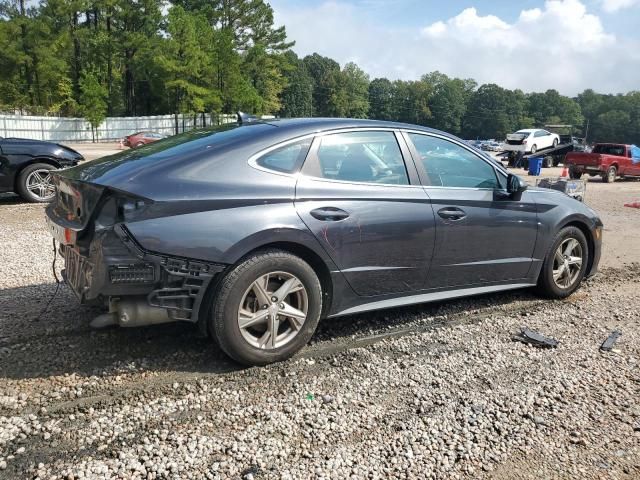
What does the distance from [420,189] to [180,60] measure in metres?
44.9

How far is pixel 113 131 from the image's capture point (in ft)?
177

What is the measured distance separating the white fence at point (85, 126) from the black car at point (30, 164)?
3749 cm

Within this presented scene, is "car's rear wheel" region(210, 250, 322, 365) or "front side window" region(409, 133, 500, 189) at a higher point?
"front side window" region(409, 133, 500, 189)

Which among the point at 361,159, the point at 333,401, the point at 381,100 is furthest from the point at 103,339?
the point at 381,100

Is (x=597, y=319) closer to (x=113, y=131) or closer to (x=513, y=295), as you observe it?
(x=513, y=295)

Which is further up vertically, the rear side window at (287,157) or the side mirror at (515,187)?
the rear side window at (287,157)

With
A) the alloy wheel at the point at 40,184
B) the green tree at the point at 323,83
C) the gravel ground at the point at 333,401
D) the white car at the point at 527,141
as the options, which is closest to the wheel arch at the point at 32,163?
the alloy wheel at the point at 40,184

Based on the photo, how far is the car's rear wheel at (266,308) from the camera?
313cm

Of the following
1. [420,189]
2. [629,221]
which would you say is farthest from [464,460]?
[629,221]

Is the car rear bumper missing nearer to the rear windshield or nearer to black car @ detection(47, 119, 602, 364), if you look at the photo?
black car @ detection(47, 119, 602, 364)

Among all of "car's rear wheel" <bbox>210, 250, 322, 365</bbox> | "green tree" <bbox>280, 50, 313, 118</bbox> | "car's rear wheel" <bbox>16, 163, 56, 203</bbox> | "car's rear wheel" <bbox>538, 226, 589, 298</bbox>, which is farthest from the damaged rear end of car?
"green tree" <bbox>280, 50, 313, 118</bbox>

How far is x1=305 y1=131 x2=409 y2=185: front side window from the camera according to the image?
142 inches

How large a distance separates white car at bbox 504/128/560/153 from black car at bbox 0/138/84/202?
→ 86.9 feet

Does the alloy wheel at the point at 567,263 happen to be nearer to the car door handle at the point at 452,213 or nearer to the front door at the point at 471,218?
the front door at the point at 471,218
